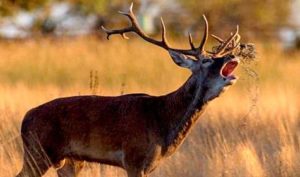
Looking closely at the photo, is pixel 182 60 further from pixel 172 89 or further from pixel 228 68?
pixel 172 89

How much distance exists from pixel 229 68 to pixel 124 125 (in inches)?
41.0

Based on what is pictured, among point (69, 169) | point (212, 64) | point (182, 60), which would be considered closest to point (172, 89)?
point (69, 169)

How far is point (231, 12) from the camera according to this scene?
37.8 meters

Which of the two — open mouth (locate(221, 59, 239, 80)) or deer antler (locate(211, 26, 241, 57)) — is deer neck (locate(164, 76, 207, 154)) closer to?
open mouth (locate(221, 59, 239, 80))

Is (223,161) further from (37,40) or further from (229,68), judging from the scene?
(37,40)

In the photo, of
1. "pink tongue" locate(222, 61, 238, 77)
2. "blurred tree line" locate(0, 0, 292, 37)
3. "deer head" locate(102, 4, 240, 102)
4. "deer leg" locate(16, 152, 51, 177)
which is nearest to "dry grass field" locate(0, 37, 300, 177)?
"deer head" locate(102, 4, 240, 102)

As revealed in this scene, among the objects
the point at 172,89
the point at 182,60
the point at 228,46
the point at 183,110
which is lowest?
the point at 172,89

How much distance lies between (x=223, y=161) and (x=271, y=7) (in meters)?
28.7

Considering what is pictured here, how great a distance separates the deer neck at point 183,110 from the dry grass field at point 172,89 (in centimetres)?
85

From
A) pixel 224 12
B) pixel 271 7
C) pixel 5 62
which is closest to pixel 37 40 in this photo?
→ pixel 5 62

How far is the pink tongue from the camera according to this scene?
29.6ft

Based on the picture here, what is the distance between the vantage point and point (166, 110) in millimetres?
9516

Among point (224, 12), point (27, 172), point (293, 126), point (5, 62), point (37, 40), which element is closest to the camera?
point (27, 172)

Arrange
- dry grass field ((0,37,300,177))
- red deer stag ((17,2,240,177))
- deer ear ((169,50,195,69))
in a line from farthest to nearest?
dry grass field ((0,37,300,177)) → deer ear ((169,50,195,69)) → red deer stag ((17,2,240,177))
